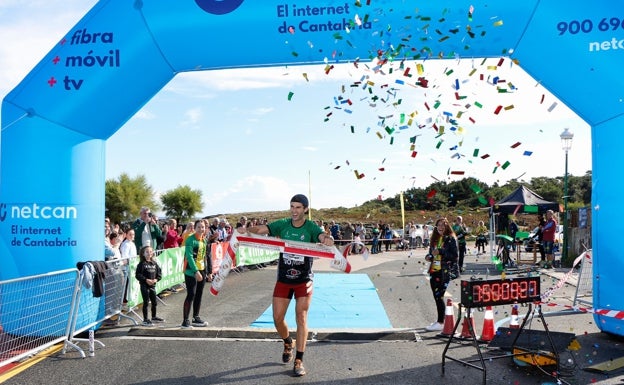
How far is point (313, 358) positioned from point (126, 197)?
61.3 m

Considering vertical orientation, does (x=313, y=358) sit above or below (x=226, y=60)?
below

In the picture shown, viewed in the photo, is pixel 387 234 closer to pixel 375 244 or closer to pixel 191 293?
pixel 375 244

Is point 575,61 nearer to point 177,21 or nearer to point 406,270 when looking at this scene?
point 177,21

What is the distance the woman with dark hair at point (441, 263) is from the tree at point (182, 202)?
6485cm

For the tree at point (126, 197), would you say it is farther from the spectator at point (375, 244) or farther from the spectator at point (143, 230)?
the spectator at point (143, 230)

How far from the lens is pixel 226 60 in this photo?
8219 millimetres

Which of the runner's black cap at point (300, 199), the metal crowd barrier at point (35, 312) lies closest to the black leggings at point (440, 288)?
the runner's black cap at point (300, 199)

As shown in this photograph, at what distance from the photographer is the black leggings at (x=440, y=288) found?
349 inches

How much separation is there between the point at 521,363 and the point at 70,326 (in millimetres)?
5771

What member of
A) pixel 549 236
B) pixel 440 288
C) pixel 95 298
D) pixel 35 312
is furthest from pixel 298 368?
pixel 549 236

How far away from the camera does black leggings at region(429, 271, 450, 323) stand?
29.1 feet

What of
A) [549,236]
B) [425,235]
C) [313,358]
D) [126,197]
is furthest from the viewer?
[126,197]

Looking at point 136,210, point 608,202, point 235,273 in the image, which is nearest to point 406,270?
point 235,273

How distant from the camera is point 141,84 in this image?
8250mm
